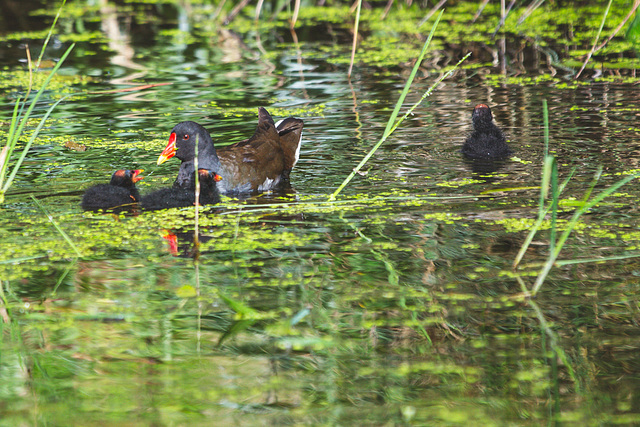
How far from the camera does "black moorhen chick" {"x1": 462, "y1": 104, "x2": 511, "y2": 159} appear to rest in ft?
21.4

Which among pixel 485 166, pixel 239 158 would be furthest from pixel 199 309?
pixel 485 166

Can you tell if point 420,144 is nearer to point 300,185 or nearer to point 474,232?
point 300,185

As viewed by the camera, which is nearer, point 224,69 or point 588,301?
point 588,301

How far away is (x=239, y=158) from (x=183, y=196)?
793 millimetres

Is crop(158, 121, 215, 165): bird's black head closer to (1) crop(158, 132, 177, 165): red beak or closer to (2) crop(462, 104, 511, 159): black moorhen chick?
(1) crop(158, 132, 177, 165): red beak

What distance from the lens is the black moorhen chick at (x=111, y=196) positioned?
5586mm

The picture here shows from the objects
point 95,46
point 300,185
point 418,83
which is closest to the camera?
point 300,185

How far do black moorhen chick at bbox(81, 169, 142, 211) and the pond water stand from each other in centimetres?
11

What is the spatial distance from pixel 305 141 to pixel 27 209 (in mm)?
2652

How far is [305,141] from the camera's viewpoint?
7414 mm

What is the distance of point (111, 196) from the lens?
559cm

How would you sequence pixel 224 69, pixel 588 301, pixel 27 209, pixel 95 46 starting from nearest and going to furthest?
pixel 588 301 < pixel 27 209 < pixel 224 69 < pixel 95 46

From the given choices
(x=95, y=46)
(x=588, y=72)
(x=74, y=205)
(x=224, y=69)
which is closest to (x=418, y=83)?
Answer: (x=588, y=72)

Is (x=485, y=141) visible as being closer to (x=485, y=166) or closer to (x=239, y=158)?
(x=485, y=166)
